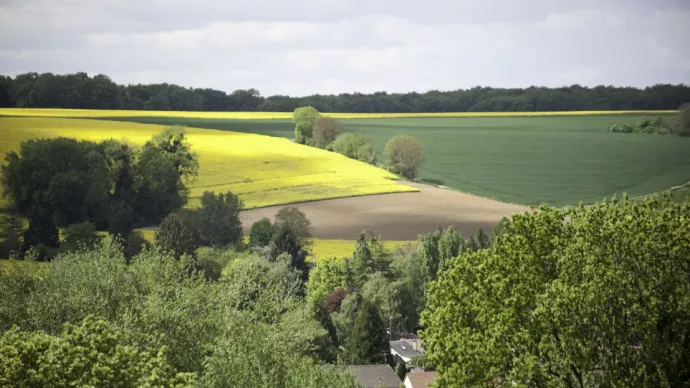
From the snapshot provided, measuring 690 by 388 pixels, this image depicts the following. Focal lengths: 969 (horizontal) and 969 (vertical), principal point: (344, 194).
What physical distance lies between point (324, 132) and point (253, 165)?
1071 centimetres

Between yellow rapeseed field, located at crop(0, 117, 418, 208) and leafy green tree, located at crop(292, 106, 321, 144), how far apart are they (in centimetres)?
352

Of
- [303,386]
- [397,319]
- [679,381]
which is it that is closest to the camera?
[679,381]

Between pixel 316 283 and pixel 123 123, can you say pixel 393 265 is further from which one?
pixel 123 123

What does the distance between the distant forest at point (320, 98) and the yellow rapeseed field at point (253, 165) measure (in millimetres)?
5599

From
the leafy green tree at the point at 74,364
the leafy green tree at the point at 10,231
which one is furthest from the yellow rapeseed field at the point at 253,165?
the leafy green tree at the point at 74,364

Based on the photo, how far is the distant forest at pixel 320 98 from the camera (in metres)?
82.7

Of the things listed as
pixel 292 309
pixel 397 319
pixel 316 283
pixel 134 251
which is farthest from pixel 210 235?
pixel 292 309

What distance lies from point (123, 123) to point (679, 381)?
225 feet

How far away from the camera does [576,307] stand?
17891 mm

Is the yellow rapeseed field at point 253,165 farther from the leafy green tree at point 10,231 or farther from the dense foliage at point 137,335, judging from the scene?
the dense foliage at point 137,335

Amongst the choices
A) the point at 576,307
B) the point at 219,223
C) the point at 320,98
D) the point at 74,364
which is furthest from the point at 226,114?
the point at 576,307

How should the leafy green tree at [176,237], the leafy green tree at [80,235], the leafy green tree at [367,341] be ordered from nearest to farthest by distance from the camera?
the leafy green tree at [367,341] < the leafy green tree at [176,237] < the leafy green tree at [80,235]

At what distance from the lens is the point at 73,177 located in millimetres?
67438

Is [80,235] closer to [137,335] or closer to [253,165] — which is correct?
[253,165]
